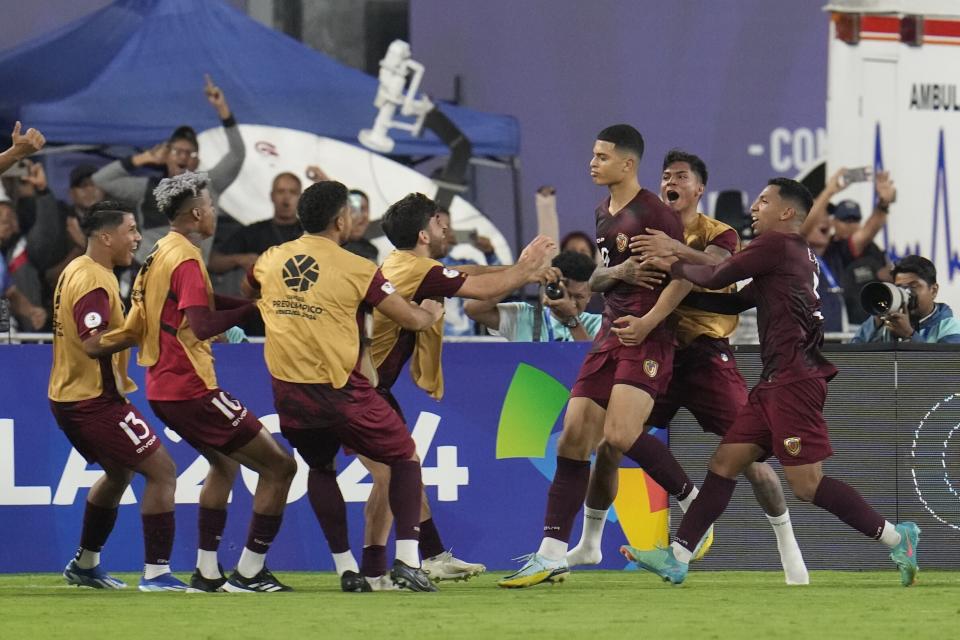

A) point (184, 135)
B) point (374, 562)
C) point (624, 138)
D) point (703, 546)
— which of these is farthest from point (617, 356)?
point (184, 135)

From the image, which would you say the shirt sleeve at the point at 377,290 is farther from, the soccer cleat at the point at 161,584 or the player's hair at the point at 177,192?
the soccer cleat at the point at 161,584

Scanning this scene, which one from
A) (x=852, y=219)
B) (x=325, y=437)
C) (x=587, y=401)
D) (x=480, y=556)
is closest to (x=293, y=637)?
(x=325, y=437)

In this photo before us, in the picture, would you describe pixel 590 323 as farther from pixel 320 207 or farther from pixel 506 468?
pixel 320 207

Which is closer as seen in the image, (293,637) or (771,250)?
(293,637)

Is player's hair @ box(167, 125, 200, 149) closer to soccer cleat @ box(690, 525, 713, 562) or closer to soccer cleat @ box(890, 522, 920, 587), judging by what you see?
soccer cleat @ box(690, 525, 713, 562)

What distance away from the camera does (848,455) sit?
1107 centimetres

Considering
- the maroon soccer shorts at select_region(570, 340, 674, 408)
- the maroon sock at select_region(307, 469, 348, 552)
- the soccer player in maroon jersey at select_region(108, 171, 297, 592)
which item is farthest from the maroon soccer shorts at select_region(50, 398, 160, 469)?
the maroon soccer shorts at select_region(570, 340, 674, 408)

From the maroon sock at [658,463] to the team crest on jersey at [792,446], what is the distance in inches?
27.4

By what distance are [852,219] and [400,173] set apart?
12.0 feet

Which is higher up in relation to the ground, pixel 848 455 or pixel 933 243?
pixel 933 243

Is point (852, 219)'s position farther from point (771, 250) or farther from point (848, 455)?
point (771, 250)

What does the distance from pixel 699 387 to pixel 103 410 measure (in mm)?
3146

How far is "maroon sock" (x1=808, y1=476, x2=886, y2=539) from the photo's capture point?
9320mm

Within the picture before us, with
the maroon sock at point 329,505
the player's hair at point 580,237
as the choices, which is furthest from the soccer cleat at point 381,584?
the player's hair at point 580,237
